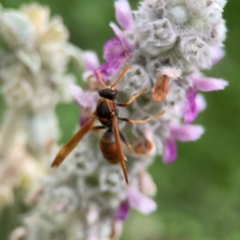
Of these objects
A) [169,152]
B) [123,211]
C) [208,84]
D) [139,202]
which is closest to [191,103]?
[208,84]

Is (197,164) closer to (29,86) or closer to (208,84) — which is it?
(29,86)

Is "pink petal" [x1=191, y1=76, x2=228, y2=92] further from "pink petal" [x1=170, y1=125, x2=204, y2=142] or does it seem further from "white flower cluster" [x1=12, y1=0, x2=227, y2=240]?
"pink petal" [x1=170, y1=125, x2=204, y2=142]

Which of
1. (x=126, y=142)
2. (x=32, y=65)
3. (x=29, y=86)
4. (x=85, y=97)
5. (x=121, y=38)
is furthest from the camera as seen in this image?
(x=29, y=86)

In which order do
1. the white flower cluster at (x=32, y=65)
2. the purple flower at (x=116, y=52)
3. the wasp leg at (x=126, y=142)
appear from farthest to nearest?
the white flower cluster at (x=32, y=65), the wasp leg at (x=126, y=142), the purple flower at (x=116, y=52)

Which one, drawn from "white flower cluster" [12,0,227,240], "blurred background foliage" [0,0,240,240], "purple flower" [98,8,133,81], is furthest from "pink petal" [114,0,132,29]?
"blurred background foliage" [0,0,240,240]

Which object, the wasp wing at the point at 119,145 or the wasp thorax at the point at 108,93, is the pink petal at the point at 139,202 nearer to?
the wasp wing at the point at 119,145

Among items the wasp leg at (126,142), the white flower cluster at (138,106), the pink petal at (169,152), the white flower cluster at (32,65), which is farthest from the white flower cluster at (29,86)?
the pink petal at (169,152)

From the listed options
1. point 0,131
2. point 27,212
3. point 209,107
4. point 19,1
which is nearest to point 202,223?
point 209,107
